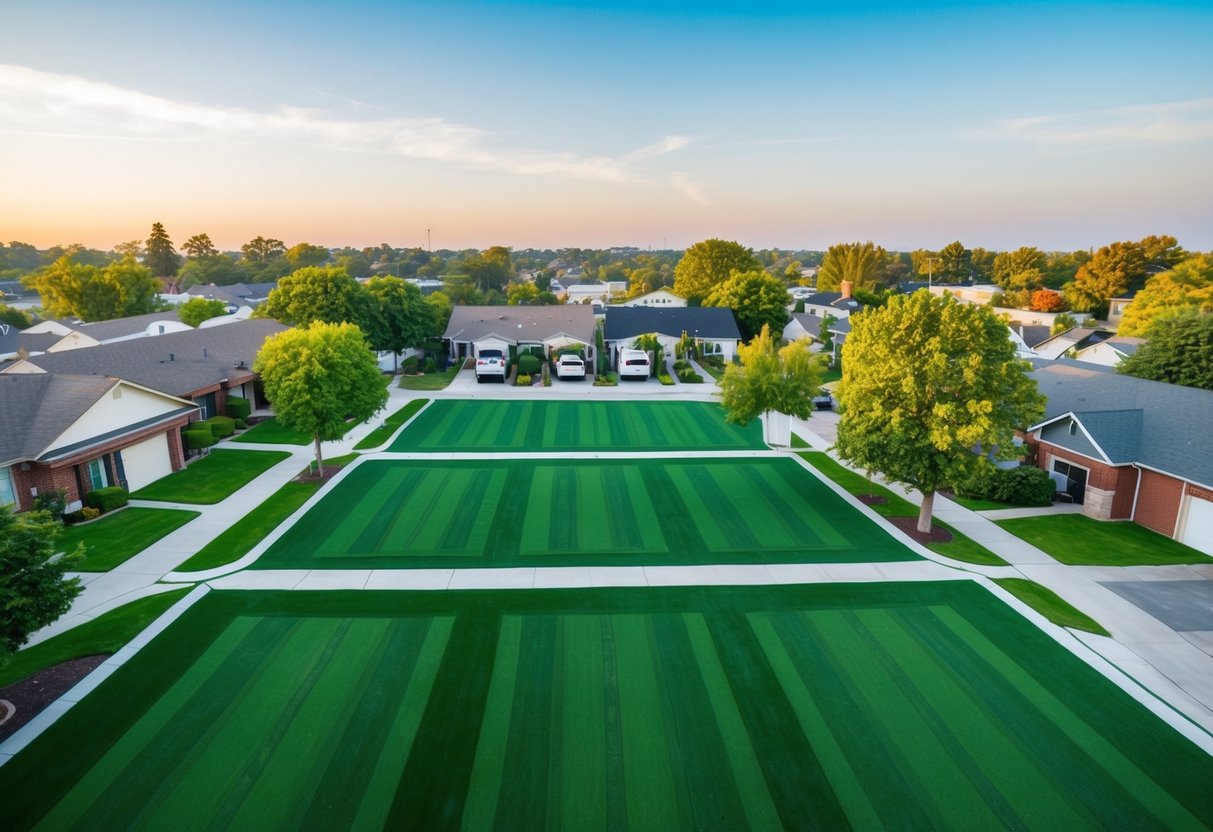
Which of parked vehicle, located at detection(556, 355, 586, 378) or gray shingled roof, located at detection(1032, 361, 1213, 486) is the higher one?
gray shingled roof, located at detection(1032, 361, 1213, 486)

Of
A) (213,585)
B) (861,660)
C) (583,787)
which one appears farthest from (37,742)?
(861,660)

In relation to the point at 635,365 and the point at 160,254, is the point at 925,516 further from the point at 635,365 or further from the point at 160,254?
the point at 160,254

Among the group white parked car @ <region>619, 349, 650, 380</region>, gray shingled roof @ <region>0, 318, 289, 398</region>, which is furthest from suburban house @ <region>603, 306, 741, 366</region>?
gray shingled roof @ <region>0, 318, 289, 398</region>

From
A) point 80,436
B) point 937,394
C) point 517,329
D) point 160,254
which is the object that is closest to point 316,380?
point 80,436

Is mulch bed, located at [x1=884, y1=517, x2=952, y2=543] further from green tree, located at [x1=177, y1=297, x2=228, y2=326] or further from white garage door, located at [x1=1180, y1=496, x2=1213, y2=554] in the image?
green tree, located at [x1=177, y1=297, x2=228, y2=326]

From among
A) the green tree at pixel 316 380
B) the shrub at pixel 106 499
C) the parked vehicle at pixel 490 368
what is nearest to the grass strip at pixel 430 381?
the parked vehicle at pixel 490 368

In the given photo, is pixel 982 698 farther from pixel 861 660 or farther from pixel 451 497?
pixel 451 497

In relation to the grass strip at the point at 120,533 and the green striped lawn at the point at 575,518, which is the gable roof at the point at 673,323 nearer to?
the green striped lawn at the point at 575,518
